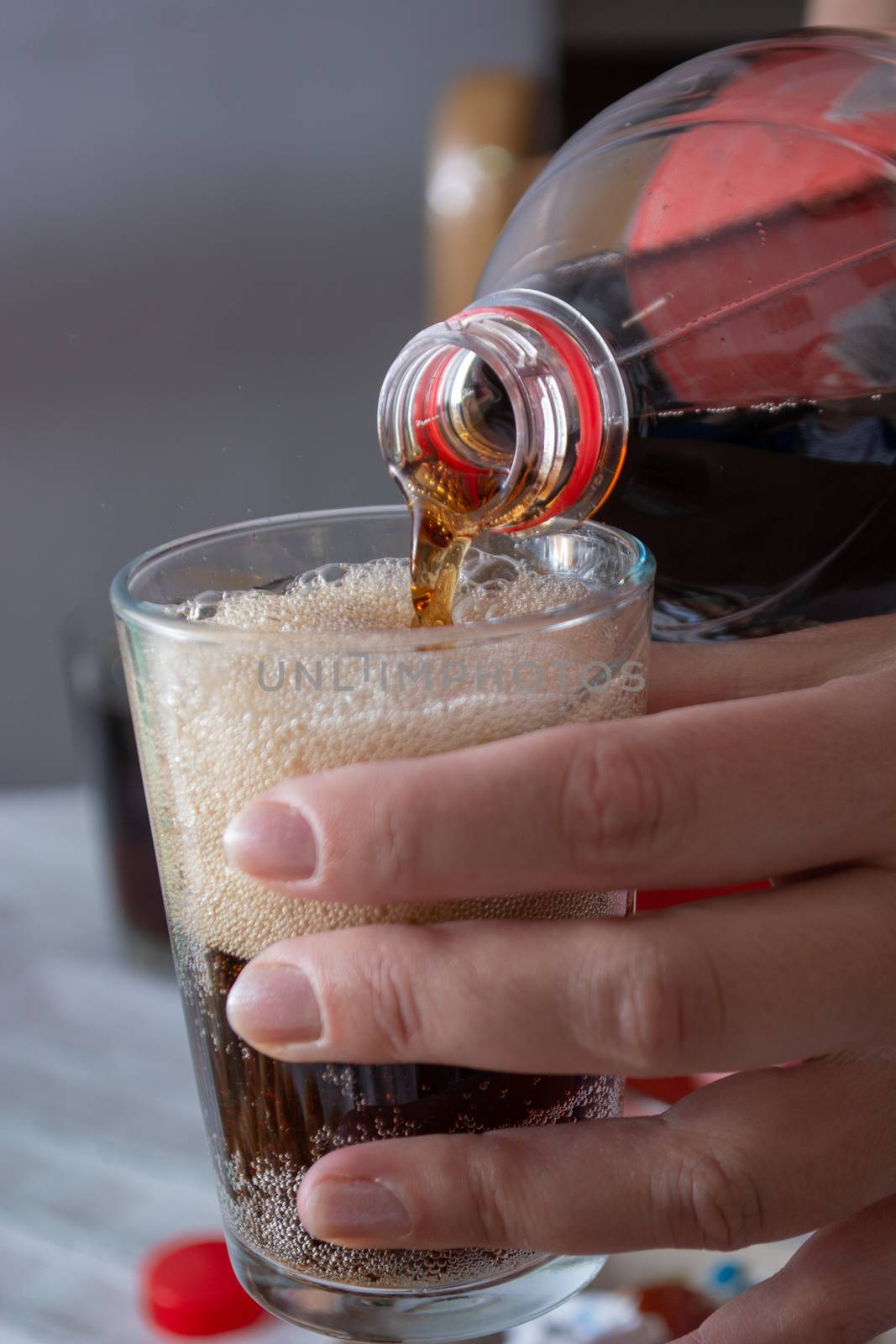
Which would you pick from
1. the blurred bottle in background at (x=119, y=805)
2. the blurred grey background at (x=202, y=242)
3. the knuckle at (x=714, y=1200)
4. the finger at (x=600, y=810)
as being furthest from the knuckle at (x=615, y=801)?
the blurred grey background at (x=202, y=242)

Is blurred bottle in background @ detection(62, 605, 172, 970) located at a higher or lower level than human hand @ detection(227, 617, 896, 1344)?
lower

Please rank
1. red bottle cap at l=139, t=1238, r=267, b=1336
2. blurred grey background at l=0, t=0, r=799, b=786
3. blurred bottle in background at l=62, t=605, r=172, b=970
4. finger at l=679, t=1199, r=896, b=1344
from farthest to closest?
blurred grey background at l=0, t=0, r=799, b=786
blurred bottle in background at l=62, t=605, r=172, b=970
red bottle cap at l=139, t=1238, r=267, b=1336
finger at l=679, t=1199, r=896, b=1344

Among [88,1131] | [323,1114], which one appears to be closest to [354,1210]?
[323,1114]

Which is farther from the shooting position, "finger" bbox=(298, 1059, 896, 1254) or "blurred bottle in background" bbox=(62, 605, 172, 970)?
"blurred bottle in background" bbox=(62, 605, 172, 970)

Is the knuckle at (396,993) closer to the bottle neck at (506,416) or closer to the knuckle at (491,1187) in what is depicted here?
→ the knuckle at (491,1187)

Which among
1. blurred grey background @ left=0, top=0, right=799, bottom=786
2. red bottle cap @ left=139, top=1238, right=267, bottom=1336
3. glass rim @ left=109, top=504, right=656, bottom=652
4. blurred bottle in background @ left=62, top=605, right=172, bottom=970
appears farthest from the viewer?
blurred grey background @ left=0, top=0, right=799, bottom=786

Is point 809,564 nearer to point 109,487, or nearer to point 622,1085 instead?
point 622,1085

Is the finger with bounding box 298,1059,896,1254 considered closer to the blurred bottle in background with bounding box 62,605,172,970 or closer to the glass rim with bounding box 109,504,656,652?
the glass rim with bounding box 109,504,656,652

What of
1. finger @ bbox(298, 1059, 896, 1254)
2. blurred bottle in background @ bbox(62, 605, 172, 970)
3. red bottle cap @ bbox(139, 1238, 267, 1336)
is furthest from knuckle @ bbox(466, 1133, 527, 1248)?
blurred bottle in background @ bbox(62, 605, 172, 970)

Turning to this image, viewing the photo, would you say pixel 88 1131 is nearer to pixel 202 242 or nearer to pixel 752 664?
pixel 752 664
